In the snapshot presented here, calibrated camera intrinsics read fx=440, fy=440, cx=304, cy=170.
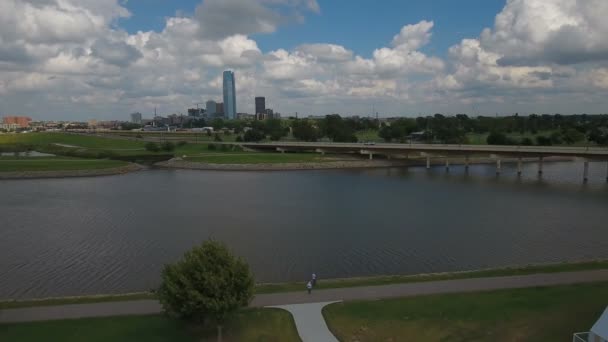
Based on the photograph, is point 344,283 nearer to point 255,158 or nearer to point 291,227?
point 291,227

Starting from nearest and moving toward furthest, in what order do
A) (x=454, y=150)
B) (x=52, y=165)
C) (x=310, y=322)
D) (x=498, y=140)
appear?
(x=310, y=322) → (x=52, y=165) → (x=454, y=150) → (x=498, y=140)

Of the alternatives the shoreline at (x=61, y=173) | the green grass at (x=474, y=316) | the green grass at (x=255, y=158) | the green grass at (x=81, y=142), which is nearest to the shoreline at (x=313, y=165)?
the green grass at (x=255, y=158)

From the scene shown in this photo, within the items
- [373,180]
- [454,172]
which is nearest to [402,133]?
[454,172]

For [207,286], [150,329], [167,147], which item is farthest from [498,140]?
[150,329]

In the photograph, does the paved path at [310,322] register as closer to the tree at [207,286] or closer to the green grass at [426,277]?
the green grass at [426,277]

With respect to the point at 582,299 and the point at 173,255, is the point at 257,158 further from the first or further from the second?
the point at 582,299

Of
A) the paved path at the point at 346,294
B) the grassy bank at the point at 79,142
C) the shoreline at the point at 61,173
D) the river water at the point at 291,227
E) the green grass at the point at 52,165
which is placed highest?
the grassy bank at the point at 79,142
